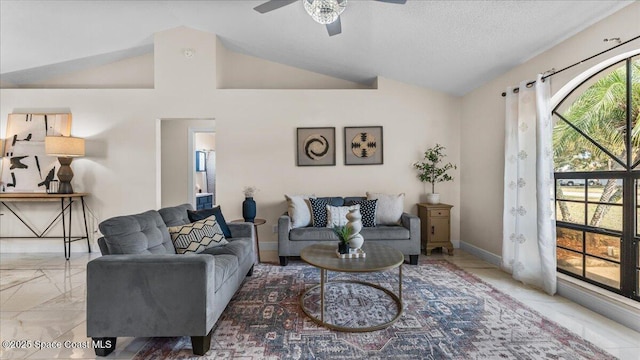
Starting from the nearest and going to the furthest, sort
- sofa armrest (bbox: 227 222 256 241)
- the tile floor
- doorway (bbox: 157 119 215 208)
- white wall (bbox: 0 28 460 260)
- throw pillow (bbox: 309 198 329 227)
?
1. the tile floor
2. sofa armrest (bbox: 227 222 256 241)
3. throw pillow (bbox: 309 198 329 227)
4. white wall (bbox: 0 28 460 260)
5. doorway (bbox: 157 119 215 208)

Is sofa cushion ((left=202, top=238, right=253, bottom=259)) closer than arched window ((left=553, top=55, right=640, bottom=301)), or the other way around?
arched window ((left=553, top=55, right=640, bottom=301))

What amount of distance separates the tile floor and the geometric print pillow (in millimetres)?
797

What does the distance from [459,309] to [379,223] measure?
1.70 metres

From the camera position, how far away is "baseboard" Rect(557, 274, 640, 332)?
211 cm

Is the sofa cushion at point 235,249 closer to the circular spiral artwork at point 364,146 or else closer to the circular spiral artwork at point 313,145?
the circular spiral artwork at point 313,145

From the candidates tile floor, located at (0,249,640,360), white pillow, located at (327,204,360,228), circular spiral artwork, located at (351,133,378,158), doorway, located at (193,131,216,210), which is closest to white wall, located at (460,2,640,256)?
tile floor, located at (0,249,640,360)

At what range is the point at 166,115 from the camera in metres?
4.41

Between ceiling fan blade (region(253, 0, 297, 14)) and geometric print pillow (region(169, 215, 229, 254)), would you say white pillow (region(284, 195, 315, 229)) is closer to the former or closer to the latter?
geometric print pillow (region(169, 215, 229, 254))

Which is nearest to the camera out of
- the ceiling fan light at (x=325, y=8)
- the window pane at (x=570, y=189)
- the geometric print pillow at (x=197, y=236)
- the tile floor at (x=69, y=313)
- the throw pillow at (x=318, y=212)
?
the tile floor at (x=69, y=313)

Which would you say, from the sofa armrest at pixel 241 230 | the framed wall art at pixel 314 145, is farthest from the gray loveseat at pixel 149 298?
the framed wall art at pixel 314 145

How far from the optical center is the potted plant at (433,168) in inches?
173

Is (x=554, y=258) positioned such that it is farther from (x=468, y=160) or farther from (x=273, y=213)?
(x=273, y=213)

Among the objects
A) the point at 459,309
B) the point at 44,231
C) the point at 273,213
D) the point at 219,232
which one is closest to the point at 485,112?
the point at 459,309

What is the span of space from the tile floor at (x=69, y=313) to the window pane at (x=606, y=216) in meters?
0.77
